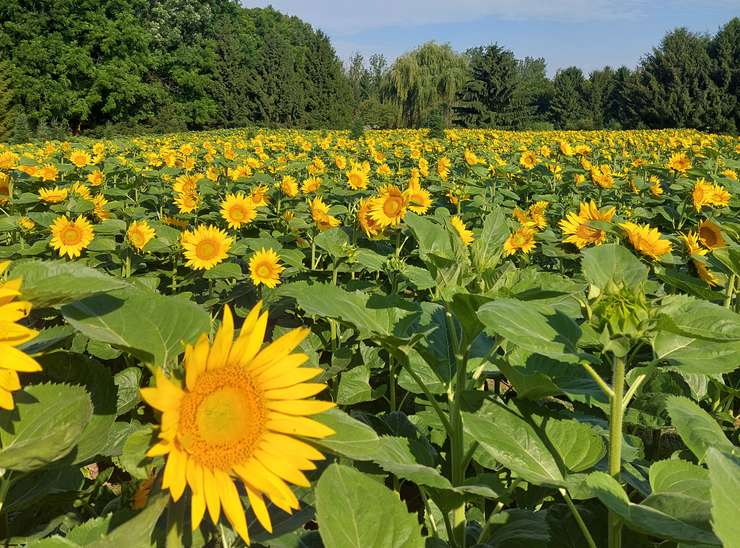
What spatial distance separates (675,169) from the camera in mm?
5453

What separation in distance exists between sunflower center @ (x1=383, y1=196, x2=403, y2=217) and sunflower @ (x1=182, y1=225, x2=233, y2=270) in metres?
0.86

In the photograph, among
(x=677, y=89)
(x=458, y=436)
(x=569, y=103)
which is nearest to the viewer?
(x=458, y=436)

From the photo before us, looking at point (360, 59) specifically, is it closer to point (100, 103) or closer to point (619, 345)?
point (100, 103)

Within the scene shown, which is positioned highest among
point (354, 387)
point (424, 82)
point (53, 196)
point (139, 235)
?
point (424, 82)

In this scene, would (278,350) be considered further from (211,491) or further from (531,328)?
(531,328)

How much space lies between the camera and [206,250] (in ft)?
10.5

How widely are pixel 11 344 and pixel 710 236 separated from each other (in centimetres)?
294

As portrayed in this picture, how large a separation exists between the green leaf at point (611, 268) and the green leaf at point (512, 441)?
0.91 feet

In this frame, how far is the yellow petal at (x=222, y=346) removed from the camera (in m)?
0.68

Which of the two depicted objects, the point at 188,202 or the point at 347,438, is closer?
the point at 347,438

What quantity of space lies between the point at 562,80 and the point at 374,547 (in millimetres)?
47061

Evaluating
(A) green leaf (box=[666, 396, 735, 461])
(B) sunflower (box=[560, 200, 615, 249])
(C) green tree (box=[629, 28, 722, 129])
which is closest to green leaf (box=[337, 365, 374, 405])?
(A) green leaf (box=[666, 396, 735, 461])

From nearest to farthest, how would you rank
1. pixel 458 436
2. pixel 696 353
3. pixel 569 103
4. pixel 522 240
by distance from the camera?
pixel 696 353 < pixel 458 436 < pixel 522 240 < pixel 569 103

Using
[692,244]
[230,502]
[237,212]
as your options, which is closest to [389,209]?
[237,212]
